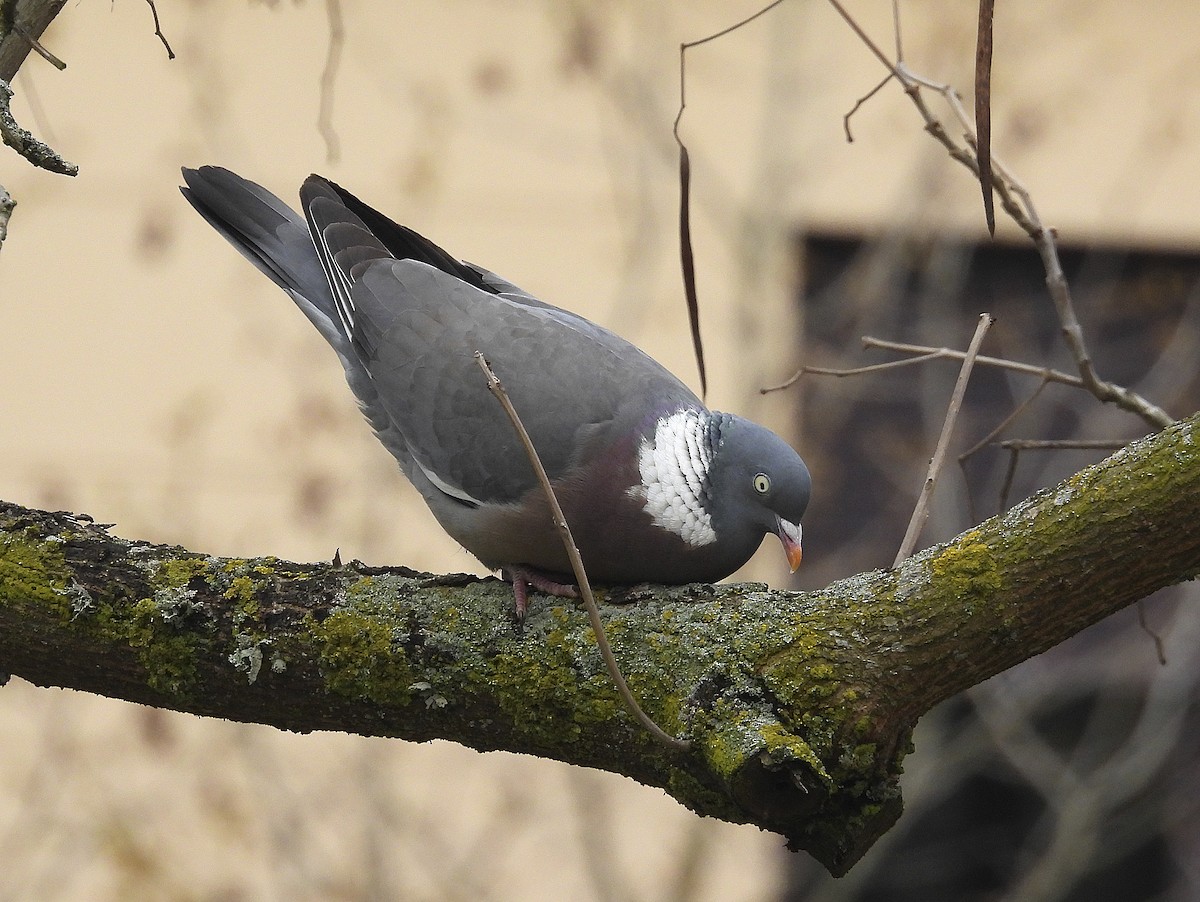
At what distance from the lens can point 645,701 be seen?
184 centimetres

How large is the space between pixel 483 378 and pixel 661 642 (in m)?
0.78

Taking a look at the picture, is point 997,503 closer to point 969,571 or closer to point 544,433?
point 544,433

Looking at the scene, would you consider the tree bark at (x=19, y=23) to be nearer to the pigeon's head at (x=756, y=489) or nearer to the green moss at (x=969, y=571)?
the pigeon's head at (x=756, y=489)

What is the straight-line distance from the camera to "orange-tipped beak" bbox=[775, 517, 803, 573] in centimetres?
244

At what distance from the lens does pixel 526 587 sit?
2.16 m

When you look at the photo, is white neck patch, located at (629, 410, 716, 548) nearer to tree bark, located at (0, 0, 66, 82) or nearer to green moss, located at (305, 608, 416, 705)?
green moss, located at (305, 608, 416, 705)

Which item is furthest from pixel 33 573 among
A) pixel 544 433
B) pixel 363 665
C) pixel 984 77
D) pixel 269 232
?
pixel 984 77

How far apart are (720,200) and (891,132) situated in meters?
0.76

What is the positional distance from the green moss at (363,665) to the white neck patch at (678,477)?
0.56 m

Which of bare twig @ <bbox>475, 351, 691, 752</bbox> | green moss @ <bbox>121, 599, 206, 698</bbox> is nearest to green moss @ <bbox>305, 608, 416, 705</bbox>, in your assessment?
green moss @ <bbox>121, 599, 206, 698</bbox>

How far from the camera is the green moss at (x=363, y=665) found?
1.92 metres

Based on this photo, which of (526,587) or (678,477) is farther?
(678,477)

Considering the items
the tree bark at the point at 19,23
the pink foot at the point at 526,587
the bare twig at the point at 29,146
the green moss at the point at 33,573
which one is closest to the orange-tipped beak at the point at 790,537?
the pink foot at the point at 526,587

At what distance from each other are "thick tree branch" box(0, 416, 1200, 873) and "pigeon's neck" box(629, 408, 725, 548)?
31 centimetres
